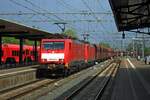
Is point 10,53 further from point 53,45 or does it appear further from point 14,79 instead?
point 14,79

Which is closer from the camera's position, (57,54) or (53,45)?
(57,54)

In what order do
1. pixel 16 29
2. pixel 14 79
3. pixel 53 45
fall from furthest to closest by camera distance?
pixel 16 29, pixel 53 45, pixel 14 79

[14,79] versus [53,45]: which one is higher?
[53,45]

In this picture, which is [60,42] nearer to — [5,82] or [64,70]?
[64,70]

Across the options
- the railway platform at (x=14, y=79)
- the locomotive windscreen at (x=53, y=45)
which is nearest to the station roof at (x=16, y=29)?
the locomotive windscreen at (x=53, y=45)

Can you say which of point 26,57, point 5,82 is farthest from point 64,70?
point 26,57

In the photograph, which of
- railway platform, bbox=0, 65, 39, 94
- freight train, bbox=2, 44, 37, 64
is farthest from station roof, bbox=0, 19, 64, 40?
freight train, bbox=2, 44, 37, 64

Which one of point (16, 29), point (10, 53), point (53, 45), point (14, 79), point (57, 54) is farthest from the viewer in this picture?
Answer: point (10, 53)

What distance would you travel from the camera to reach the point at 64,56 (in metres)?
29.6

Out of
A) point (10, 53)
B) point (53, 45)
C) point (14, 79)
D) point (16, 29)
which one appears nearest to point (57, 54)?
point (53, 45)

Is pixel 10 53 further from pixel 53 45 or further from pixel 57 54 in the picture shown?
pixel 57 54

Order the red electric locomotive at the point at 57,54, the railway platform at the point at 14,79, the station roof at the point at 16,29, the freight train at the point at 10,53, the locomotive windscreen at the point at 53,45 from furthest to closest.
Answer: the freight train at the point at 10,53, the station roof at the point at 16,29, the locomotive windscreen at the point at 53,45, the red electric locomotive at the point at 57,54, the railway platform at the point at 14,79

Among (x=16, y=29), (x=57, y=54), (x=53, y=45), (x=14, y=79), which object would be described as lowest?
(x=14, y=79)

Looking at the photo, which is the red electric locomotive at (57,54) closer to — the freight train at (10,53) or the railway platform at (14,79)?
the railway platform at (14,79)
